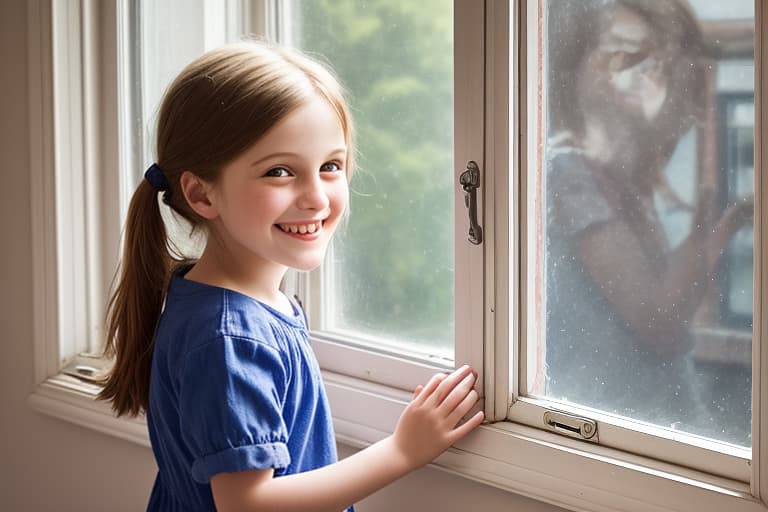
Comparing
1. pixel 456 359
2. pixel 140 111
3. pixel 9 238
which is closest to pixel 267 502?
pixel 456 359

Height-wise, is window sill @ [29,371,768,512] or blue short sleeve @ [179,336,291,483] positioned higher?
blue short sleeve @ [179,336,291,483]

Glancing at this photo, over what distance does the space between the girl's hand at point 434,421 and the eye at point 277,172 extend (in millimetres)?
364

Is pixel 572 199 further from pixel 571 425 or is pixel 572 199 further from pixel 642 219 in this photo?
pixel 571 425

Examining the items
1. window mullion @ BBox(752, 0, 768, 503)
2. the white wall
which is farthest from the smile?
the white wall

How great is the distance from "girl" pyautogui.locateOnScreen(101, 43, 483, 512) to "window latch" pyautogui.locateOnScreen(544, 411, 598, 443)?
0.10 metres

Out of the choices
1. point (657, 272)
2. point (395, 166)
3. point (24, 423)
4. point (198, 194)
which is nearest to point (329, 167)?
point (198, 194)

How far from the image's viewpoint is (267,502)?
1099 millimetres

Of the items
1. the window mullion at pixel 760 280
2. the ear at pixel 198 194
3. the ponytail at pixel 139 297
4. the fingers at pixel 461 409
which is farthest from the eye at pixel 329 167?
the window mullion at pixel 760 280

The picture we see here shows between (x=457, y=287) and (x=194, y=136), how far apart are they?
43 cm

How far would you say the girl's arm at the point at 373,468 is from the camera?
42.9 inches

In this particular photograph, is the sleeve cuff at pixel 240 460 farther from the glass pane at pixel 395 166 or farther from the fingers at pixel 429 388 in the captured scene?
the glass pane at pixel 395 166

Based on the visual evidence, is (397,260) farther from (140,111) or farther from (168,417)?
(140,111)

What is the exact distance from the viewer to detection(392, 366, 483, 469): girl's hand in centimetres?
125

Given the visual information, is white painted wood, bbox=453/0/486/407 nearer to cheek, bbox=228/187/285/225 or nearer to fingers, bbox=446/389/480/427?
fingers, bbox=446/389/480/427
